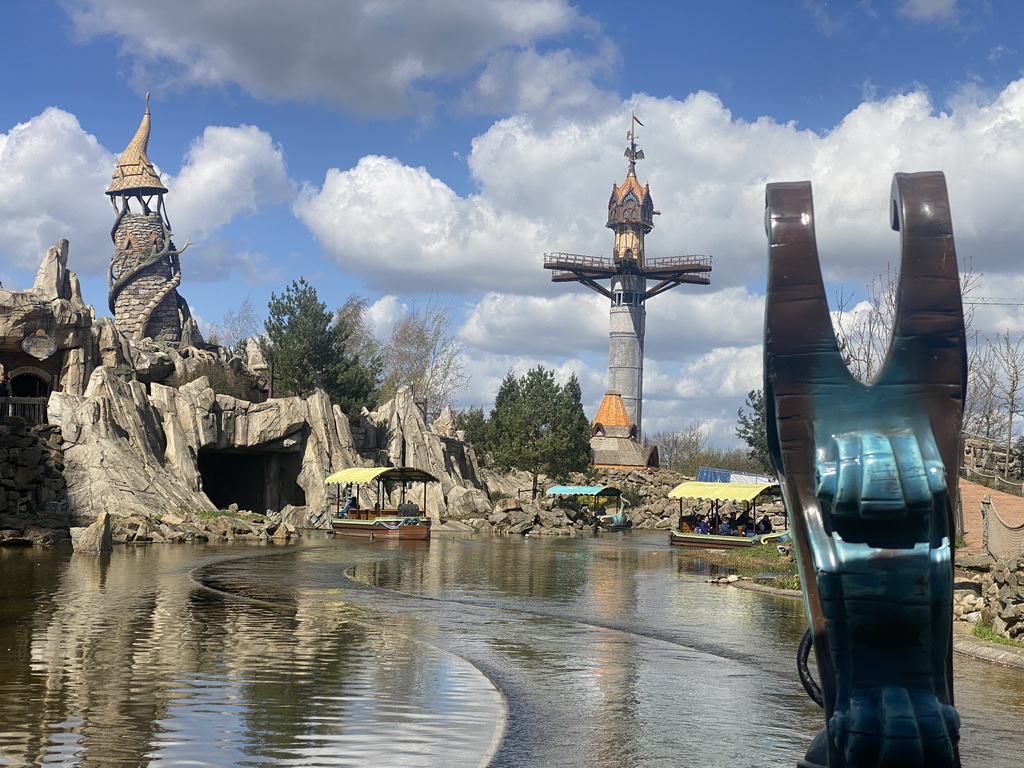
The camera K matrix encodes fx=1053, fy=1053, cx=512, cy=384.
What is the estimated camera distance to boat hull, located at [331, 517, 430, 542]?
36.0 meters

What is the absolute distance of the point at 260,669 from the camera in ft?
34.4

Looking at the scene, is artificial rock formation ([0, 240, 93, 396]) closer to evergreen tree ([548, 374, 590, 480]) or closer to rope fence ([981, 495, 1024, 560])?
evergreen tree ([548, 374, 590, 480])

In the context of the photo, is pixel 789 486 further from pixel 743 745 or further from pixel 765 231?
pixel 743 745

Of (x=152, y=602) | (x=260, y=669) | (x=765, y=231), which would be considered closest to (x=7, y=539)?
(x=152, y=602)

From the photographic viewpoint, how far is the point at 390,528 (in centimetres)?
3647

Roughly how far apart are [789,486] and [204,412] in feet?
130

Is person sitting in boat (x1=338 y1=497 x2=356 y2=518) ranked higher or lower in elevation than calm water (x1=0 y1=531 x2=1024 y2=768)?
higher

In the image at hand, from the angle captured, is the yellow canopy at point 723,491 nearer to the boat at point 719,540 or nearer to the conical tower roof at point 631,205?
the boat at point 719,540

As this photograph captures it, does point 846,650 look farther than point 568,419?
No

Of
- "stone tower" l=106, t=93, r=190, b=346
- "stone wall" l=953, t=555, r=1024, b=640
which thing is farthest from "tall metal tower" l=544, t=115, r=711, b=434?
"stone wall" l=953, t=555, r=1024, b=640

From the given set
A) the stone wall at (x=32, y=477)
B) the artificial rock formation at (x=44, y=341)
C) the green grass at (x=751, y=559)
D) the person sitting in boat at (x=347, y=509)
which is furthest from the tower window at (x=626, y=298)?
the stone wall at (x=32, y=477)

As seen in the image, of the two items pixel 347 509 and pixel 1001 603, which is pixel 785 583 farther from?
pixel 347 509

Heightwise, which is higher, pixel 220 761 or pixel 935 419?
pixel 935 419

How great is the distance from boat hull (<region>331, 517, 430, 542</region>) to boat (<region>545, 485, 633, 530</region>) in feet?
45.9
